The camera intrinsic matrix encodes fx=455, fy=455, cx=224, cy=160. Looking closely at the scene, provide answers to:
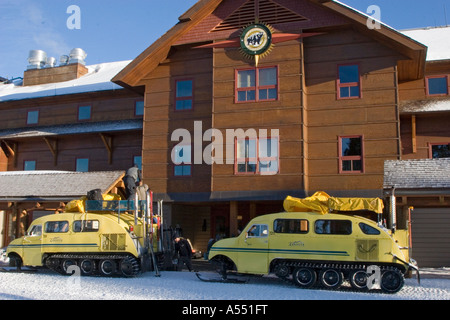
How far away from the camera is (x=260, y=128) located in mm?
18594

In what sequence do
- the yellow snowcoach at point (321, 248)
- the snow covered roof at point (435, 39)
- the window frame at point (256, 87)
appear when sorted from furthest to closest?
the snow covered roof at point (435, 39), the window frame at point (256, 87), the yellow snowcoach at point (321, 248)

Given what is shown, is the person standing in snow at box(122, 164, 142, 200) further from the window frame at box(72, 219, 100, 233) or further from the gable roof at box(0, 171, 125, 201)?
the gable roof at box(0, 171, 125, 201)

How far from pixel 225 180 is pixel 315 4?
8068 mm

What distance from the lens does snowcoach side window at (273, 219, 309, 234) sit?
44.3 feet

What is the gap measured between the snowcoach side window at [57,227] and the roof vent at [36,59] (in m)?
17.7

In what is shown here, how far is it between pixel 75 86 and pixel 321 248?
18.9 metres

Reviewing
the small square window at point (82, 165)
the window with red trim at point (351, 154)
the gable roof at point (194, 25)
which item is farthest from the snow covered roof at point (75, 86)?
the window with red trim at point (351, 154)

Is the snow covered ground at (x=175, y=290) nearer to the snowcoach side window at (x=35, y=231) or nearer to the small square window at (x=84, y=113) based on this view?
the snowcoach side window at (x=35, y=231)

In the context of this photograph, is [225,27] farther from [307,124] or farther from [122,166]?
[122,166]

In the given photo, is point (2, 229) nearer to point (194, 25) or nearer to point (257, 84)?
point (194, 25)

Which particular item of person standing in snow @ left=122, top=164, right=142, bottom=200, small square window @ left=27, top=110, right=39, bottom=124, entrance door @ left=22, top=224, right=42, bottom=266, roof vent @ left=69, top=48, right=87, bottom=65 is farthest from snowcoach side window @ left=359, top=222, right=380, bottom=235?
roof vent @ left=69, top=48, right=87, bottom=65

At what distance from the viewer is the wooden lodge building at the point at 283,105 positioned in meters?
17.8

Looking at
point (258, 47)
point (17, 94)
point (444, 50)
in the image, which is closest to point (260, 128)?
point (258, 47)
